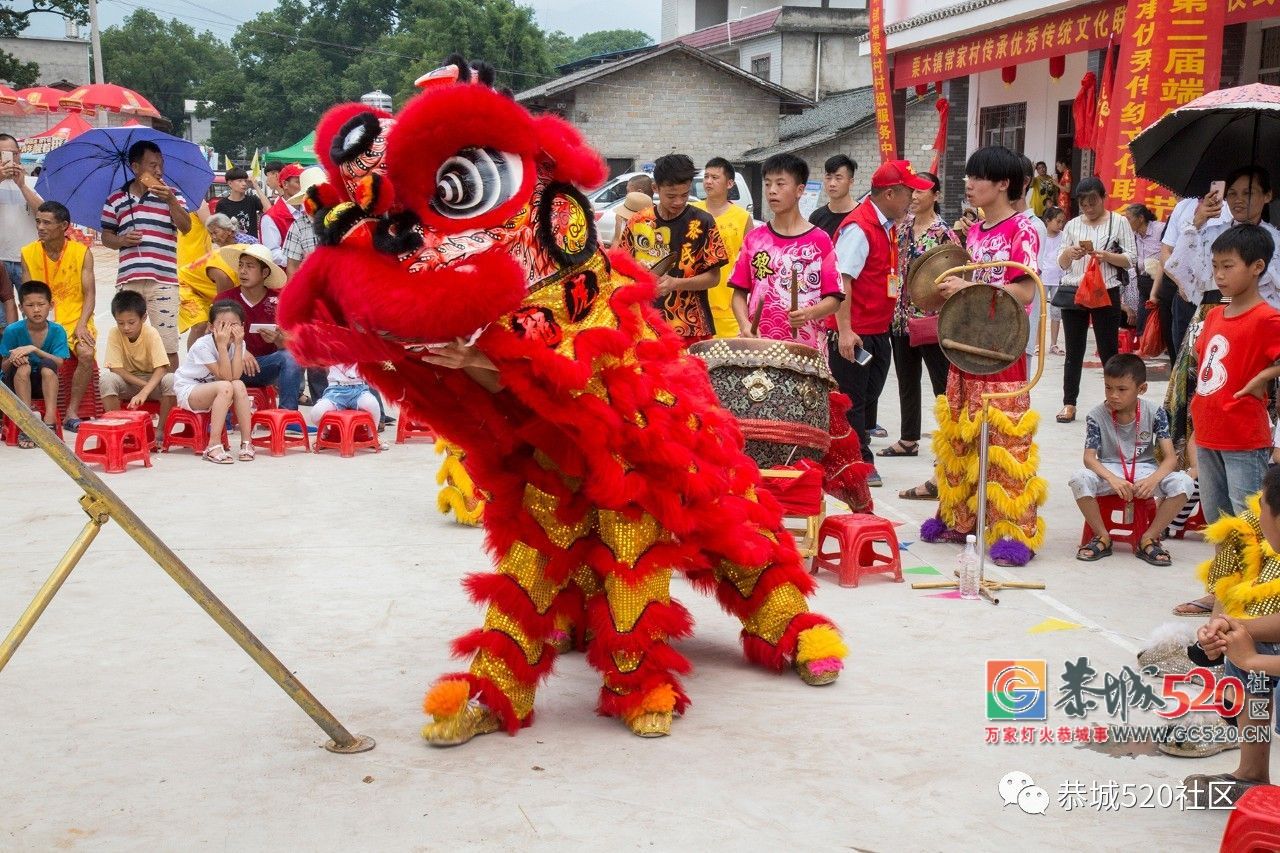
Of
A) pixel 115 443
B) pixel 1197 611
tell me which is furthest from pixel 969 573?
pixel 115 443

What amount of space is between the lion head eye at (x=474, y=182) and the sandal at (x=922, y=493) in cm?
418

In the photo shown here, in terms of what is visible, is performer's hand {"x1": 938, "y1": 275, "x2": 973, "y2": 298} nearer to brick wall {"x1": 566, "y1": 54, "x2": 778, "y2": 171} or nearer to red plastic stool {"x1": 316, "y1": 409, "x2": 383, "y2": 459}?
red plastic stool {"x1": 316, "y1": 409, "x2": 383, "y2": 459}

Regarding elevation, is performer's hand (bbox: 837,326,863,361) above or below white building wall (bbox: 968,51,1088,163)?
below

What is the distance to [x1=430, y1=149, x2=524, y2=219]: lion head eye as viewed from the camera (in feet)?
10.5

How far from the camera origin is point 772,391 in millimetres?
5422

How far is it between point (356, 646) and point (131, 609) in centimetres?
105

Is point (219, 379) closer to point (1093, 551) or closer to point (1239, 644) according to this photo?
point (1093, 551)

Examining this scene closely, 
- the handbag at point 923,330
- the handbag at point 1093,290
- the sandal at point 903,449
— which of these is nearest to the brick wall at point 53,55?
the handbag at point 1093,290

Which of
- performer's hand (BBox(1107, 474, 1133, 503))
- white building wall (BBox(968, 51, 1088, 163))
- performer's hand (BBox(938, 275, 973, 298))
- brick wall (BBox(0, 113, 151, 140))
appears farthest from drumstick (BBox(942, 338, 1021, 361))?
brick wall (BBox(0, 113, 151, 140))

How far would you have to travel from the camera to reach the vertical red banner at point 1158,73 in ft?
32.7

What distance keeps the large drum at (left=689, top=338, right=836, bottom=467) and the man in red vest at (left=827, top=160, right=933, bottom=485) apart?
140 centimetres

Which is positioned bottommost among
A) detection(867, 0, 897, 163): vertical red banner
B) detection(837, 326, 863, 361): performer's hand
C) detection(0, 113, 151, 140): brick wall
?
detection(837, 326, 863, 361): performer's hand

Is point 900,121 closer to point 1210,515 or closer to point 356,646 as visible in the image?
point 1210,515

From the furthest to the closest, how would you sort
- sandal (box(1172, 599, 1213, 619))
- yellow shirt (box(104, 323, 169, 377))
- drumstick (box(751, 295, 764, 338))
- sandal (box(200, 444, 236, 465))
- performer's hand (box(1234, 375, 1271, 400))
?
yellow shirt (box(104, 323, 169, 377))
sandal (box(200, 444, 236, 465))
drumstick (box(751, 295, 764, 338))
sandal (box(1172, 599, 1213, 619))
performer's hand (box(1234, 375, 1271, 400))
